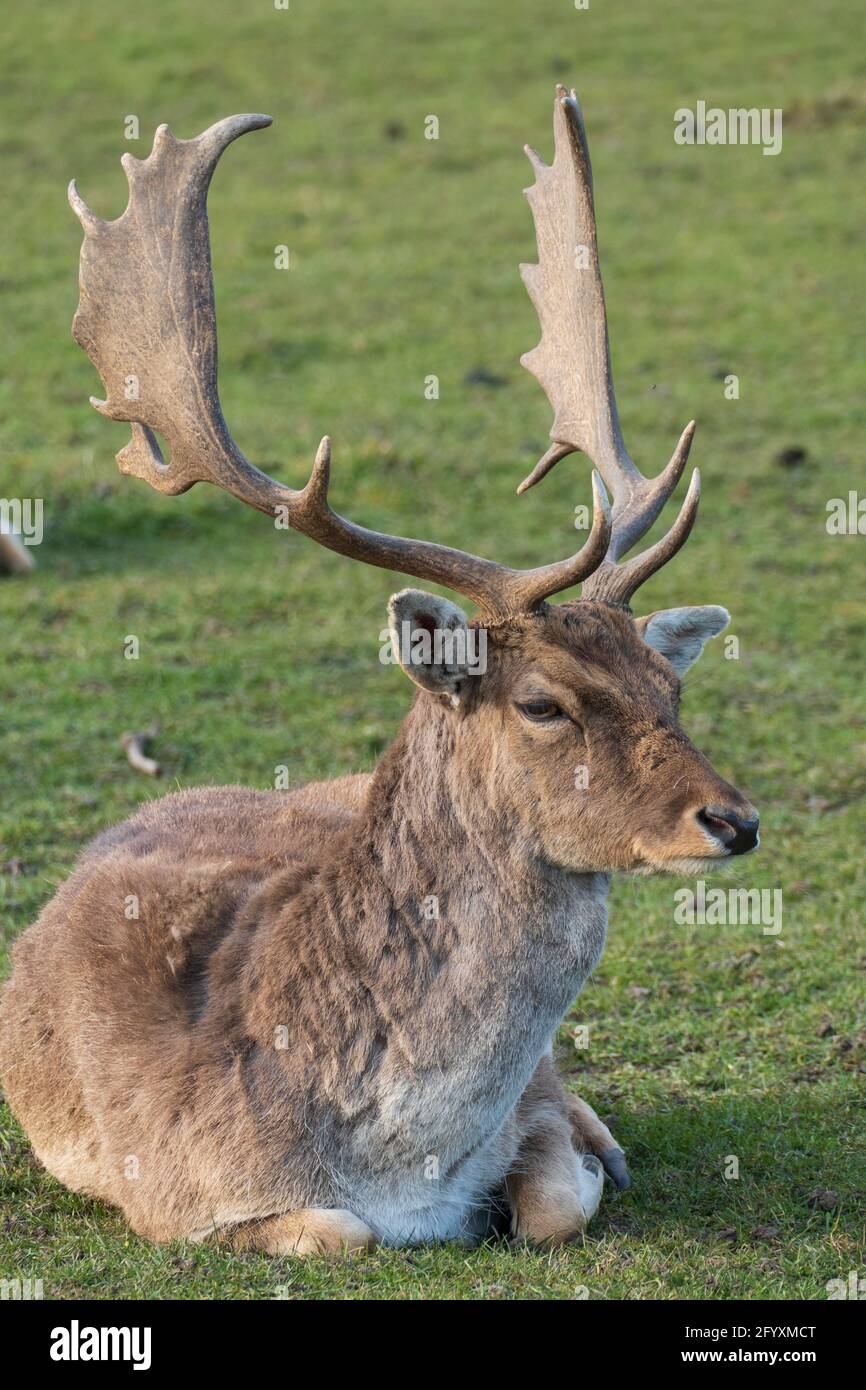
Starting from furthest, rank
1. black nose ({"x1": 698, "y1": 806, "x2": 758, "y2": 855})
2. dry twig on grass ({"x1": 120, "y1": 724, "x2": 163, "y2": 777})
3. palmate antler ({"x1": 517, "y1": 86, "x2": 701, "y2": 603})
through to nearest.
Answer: dry twig on grass ({"x1": 120, "y1": 724, "x2": 163, "y2": 777}) < palmate antler ({"x1": 517, "y1": 86, "x2": 701, "y2": 603}) < black nose ({"x1": 698, "y1": 806, "x2": 758, "y2": 855})

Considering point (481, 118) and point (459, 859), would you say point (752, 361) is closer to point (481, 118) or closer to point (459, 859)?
point (481, 118)

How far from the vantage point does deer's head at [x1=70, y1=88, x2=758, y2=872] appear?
4879 mm

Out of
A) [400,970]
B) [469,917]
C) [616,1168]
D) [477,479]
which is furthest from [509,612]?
[477,479]

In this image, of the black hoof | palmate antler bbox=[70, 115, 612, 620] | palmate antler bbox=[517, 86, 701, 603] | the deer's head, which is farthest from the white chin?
the black hoof

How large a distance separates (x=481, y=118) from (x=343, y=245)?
3766mm

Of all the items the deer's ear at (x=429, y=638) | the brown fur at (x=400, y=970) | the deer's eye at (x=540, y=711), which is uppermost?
the deer's ear at (x=429, y=638)

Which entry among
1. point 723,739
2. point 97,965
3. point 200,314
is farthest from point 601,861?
point 723,739

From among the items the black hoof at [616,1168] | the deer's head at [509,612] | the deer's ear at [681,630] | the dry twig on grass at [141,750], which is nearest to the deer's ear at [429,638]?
the deer's head at [509,612]

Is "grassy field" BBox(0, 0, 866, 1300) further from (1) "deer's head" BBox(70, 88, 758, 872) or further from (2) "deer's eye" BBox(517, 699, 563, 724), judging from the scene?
(2) "deer's eye" BBox(517, 699, 563, 724)

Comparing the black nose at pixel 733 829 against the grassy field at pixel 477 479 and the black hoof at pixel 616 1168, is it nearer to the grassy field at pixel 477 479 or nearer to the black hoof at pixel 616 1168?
the grassy field at pixel 477 479

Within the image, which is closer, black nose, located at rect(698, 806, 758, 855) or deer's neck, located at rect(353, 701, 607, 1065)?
black nose, located at rect(698, 806, 758, 855)

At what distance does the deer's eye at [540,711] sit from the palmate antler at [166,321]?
0.34 metres

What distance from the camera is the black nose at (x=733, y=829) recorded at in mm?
4703
